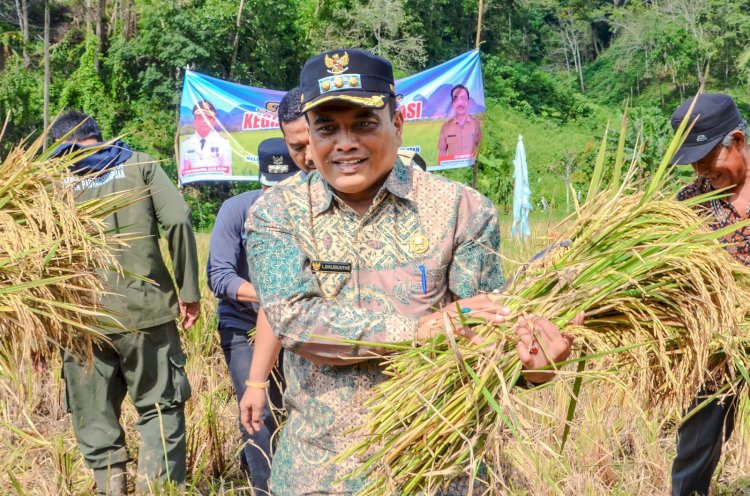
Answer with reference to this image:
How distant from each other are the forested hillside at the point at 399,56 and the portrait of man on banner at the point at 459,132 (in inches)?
125

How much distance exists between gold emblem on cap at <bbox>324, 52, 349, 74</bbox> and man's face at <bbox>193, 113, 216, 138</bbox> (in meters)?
10.6

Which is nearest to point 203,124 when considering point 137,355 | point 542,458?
point 137,355

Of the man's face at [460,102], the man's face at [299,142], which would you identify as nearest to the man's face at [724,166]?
the man's face at [299,142]

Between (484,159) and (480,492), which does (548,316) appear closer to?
(480,492)

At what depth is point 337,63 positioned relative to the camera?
2.06 metres

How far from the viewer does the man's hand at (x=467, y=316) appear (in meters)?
1.86

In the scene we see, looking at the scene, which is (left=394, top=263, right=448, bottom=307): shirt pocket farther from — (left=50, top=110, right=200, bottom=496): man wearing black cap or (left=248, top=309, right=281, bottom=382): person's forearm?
(left=50, top=110, right=200, bottom=496): man wearing black cap

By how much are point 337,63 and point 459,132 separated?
9.75 metres

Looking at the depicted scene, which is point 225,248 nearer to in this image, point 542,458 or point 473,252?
point 542,458

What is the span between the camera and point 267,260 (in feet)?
6.79

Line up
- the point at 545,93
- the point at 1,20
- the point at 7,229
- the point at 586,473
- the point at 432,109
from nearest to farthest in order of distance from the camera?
the point at 7,229 < the point at 586,473 < the point at 432,109 < the point at 1,20 < the point at 545,93

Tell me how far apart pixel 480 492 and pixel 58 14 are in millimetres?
33594

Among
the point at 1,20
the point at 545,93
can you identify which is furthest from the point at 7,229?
the point at 545,93

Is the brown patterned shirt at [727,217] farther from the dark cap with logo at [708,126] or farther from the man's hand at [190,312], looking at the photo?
the man's hand at [190,312]
